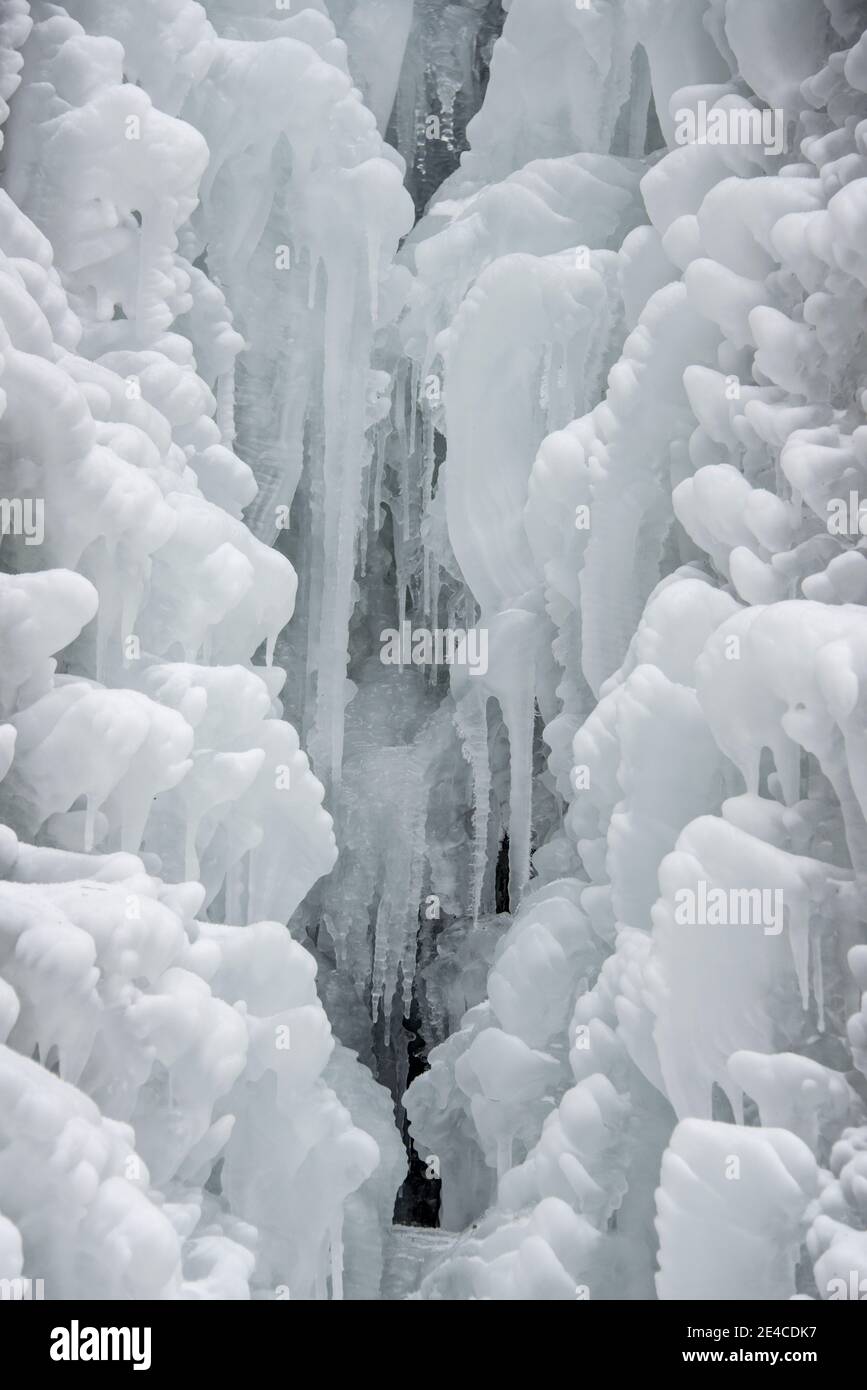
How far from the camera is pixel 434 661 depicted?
5.38 m

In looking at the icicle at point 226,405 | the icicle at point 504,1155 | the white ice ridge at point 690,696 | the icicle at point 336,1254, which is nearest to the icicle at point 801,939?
the white ice ridge at point 690,696

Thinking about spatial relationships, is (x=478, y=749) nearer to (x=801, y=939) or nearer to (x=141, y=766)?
(x=141, y=766)

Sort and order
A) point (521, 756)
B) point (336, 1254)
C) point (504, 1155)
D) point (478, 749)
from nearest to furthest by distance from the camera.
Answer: point (336, 1254) → point (504, 1155) → point (521, 756) → point (478, 749)

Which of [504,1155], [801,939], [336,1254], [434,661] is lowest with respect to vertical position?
[336,1254]

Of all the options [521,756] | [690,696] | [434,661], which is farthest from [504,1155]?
[434,661]

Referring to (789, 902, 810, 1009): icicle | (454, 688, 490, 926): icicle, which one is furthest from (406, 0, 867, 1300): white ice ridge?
(454, 688, 490, 926): icicle

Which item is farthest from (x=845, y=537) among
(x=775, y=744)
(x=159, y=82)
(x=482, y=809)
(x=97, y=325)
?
(x=159, y=82)

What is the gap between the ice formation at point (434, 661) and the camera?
3293mm

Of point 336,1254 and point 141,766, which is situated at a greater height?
point 141,766

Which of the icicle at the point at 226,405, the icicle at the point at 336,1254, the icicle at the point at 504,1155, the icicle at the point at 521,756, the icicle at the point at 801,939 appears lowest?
the icicle at the point at 336,1254

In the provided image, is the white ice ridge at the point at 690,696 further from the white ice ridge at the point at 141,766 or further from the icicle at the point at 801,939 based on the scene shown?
the white ice ridge at the point at 141,766

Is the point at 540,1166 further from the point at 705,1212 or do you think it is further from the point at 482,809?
the point at 482,809

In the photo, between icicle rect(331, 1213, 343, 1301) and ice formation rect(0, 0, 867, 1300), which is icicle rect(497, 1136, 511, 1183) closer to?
ice formation rect(0, 0, 867, 1300)

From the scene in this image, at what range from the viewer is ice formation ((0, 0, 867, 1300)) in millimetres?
3293
